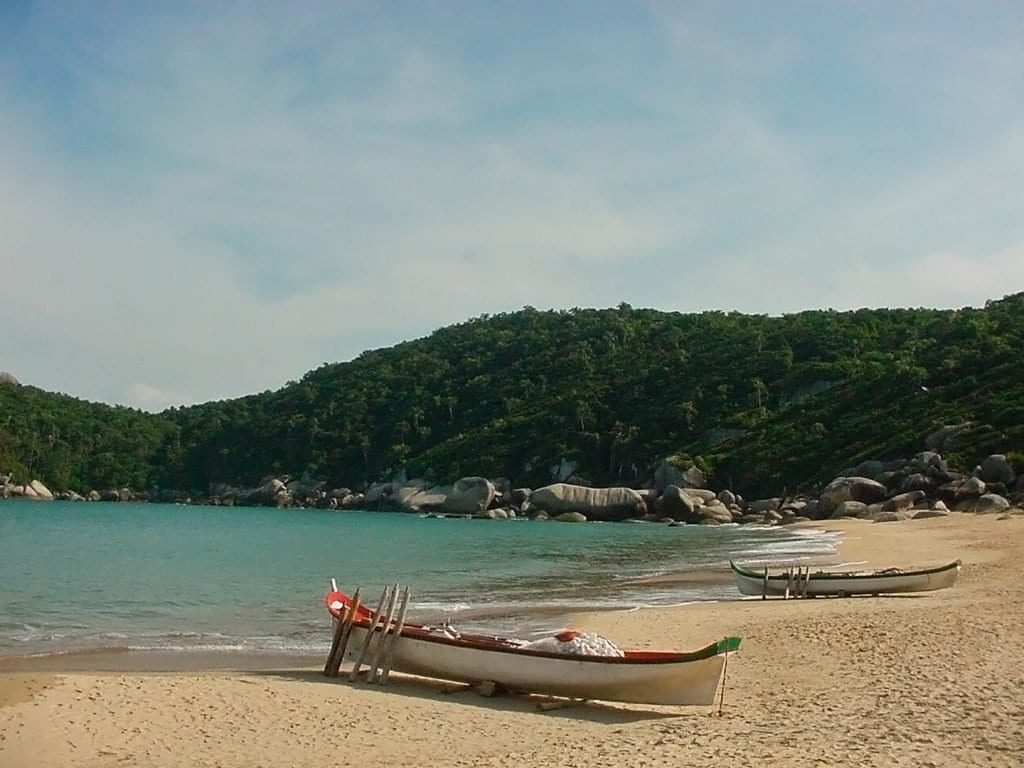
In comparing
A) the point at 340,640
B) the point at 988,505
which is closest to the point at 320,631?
the point at 340,640

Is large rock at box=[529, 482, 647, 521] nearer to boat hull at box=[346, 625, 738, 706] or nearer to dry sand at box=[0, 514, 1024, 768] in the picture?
dry sand at box=[0, 514, 1024, 768]

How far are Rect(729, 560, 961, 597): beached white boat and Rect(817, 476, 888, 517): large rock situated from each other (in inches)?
1703

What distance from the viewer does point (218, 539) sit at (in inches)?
2215

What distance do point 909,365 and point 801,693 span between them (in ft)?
282

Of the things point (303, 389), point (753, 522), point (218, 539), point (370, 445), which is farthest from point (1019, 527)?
point (303, 389)

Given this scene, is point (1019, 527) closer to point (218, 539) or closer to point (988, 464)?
point (988, 464)

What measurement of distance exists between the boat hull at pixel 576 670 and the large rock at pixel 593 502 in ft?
221

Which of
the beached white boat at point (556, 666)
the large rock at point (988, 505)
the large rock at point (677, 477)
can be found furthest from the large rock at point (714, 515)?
the beached white boat at point (556, 666)

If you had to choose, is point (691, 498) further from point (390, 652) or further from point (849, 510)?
point (390, 652)

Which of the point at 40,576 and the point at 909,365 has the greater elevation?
the point at 909,365

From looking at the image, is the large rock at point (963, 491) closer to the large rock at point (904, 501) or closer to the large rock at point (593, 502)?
the large rock at point (904, 501)

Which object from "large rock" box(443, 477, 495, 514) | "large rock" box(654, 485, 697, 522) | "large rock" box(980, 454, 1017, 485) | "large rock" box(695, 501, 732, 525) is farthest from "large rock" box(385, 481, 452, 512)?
"large rock" box(980, 454, 1017, 485)

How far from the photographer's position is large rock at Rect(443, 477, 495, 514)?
94562 mm

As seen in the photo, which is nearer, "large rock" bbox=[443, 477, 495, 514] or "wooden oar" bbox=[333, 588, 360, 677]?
"wooden oar" bbox=[333, 588, 360, 677]
